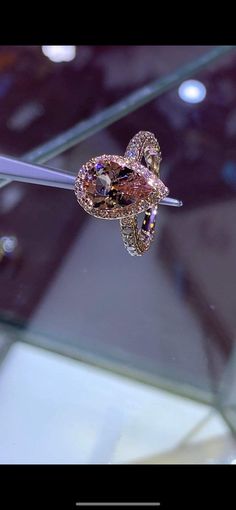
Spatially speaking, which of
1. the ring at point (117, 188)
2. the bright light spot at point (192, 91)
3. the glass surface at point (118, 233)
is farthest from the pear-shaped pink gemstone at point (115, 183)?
the bright light spot at point (192, 91)

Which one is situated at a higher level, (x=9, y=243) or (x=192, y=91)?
(x=192, y=91)

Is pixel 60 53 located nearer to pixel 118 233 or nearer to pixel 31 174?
pixel 118 233

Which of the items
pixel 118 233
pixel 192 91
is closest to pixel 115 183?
pixel 118 233

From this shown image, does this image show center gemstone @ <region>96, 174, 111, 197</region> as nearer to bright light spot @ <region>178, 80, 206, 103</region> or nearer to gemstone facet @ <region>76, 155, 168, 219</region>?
gemstone facet @ <region>76, 155, 168, 219</region>

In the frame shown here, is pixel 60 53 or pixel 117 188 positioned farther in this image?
pixel 60 53

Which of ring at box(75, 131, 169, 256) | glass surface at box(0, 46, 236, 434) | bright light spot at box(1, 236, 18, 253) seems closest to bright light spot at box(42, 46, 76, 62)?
glass surface at box(0, 46, 236, 434)

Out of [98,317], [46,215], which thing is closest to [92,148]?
[46,215]

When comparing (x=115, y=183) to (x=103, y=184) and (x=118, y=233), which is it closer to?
(x=103, y=184)
